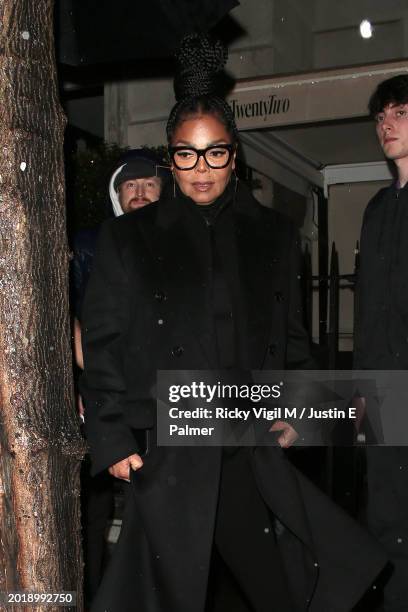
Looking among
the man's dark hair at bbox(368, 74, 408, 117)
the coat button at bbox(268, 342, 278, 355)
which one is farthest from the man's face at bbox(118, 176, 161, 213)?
the coat button at bbox(268, 342, 278, 355)

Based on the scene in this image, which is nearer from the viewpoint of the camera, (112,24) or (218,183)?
(218,183)

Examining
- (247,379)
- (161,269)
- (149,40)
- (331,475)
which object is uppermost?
(149,40)

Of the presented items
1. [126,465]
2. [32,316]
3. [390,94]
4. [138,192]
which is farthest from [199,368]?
[390,94]

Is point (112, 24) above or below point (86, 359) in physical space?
above

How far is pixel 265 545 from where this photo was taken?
2883mm

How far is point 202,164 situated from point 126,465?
3.54 feet

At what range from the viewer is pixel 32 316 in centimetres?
280

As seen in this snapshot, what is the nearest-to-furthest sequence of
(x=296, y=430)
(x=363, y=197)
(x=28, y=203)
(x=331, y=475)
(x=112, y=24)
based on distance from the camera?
(x=28, y=203) < (x=296, y=430) < (x=112, y=24) < (x=331, y=475) < (x=363, y=197)

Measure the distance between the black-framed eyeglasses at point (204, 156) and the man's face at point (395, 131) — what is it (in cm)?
84

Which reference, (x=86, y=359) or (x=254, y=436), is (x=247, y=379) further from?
(x=86, y=359)

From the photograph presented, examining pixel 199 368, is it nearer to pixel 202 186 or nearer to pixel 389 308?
pixel 202 186

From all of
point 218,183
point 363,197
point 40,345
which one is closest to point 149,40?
point 218,183

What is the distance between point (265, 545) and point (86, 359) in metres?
0.91

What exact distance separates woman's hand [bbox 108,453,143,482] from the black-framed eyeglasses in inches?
40.5
